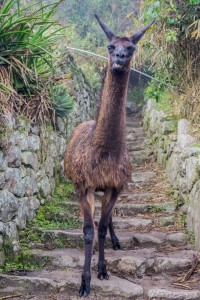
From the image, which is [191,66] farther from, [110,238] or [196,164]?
[110,238]

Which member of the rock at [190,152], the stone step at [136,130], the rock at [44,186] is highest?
the stone step at [136,130]

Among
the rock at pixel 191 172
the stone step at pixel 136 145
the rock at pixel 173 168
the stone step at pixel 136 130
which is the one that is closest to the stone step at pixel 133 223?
the rock at pixel 191 172

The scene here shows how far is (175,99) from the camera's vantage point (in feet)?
23.3

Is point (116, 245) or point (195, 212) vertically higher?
point (195, 212)

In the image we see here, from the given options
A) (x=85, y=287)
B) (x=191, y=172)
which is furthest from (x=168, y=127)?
(x=85, y=287)

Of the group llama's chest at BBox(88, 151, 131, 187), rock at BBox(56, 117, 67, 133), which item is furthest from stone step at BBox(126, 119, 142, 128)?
llama's chest at BBox(88, 151, 131, 187)

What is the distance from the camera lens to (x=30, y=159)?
5.23 metres

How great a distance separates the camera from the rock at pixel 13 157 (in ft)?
14.8

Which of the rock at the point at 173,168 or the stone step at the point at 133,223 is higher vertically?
the rock at the point at 173,168

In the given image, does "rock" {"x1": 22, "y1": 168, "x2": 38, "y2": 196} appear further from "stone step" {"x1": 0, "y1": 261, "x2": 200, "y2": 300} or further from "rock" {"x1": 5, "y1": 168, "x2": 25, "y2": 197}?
"stone step" {"x1": 0, "y1": 261, "x2": 200, "y2": 300}

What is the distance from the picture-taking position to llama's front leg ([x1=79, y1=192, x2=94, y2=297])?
384 centimetres

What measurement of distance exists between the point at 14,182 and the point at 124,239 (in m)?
1.40

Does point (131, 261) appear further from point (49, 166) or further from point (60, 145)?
point (60, 145)

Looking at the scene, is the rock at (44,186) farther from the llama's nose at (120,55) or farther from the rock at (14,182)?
the llama's nose at (120,55)
